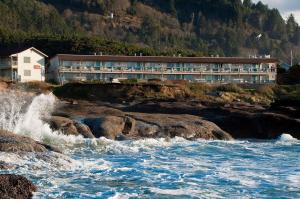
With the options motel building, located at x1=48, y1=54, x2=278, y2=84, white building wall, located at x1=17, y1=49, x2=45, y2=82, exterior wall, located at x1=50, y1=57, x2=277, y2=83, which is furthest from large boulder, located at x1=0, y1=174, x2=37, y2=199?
white building wall, located at x1=17, y1=49, x2=45, y2=82

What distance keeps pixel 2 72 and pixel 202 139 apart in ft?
196

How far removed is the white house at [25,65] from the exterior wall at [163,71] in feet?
8.93

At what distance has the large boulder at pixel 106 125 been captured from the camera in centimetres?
3469

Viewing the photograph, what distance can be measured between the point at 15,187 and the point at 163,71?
73893 mm

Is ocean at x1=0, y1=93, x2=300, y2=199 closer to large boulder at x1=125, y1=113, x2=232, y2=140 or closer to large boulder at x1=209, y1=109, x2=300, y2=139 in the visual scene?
large boulder at x1=125, y1=113, x2=232, y2=140

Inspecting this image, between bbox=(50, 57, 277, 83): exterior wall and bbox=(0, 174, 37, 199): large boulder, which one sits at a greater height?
bbox=(50, 57, 277, 83): exterior wall

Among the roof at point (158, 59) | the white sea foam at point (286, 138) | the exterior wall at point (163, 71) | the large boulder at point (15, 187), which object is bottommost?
the white sea foam at point (286, 138)

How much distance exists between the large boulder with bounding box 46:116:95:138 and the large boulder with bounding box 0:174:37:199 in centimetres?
1618

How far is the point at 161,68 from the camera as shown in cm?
9056

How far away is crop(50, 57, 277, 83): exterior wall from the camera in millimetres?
87875

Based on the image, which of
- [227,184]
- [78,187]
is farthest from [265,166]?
[78,187]

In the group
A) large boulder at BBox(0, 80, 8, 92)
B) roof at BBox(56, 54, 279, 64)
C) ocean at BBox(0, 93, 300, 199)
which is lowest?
ocean at BBox(0, 93, 300, 199)

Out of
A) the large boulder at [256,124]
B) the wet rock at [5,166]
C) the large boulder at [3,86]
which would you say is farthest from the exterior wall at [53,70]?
the wet rock at [5,166]

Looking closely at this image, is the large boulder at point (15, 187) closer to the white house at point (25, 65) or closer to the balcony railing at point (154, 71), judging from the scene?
the white house at point (25, 65)
